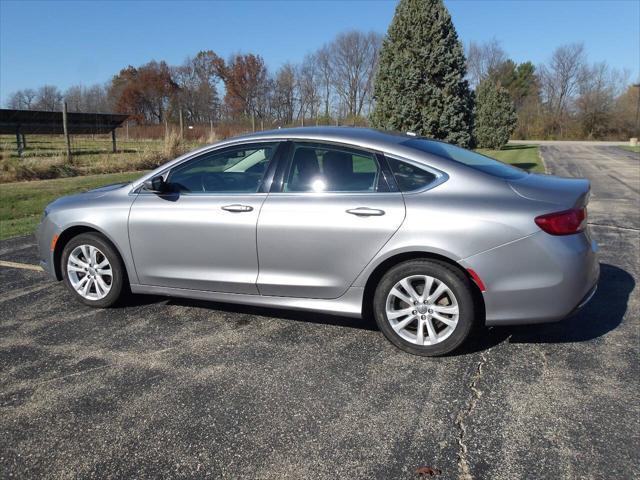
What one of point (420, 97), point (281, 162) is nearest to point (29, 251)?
point (281, 162)

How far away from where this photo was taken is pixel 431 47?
15.7m

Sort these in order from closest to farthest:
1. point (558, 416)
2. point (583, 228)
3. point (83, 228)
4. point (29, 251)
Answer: point (558, 416)
point (583, 228)
point (83, 228)
point (29, 251)

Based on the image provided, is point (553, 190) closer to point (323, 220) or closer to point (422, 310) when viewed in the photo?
point (422, 310)

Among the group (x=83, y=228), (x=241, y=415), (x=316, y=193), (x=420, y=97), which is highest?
(x=420, y=97)

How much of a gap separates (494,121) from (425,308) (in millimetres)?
31571

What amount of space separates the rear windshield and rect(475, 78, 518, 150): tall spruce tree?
29565 millimetres

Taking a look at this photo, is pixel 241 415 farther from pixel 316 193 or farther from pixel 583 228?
pixel 583 228

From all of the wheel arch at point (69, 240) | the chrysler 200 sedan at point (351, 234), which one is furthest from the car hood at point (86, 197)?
the wheel arch at point (69, 240)

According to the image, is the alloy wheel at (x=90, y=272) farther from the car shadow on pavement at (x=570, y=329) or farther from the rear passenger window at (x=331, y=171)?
the car shadow on pavement at (x=570, y=329)

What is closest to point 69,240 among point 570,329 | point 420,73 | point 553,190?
point 553,190

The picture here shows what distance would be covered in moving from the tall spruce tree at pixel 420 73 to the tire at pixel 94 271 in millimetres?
12339

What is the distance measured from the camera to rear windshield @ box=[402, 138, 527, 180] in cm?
386

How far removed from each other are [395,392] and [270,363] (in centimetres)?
90

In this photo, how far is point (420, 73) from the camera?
15.9 metres
